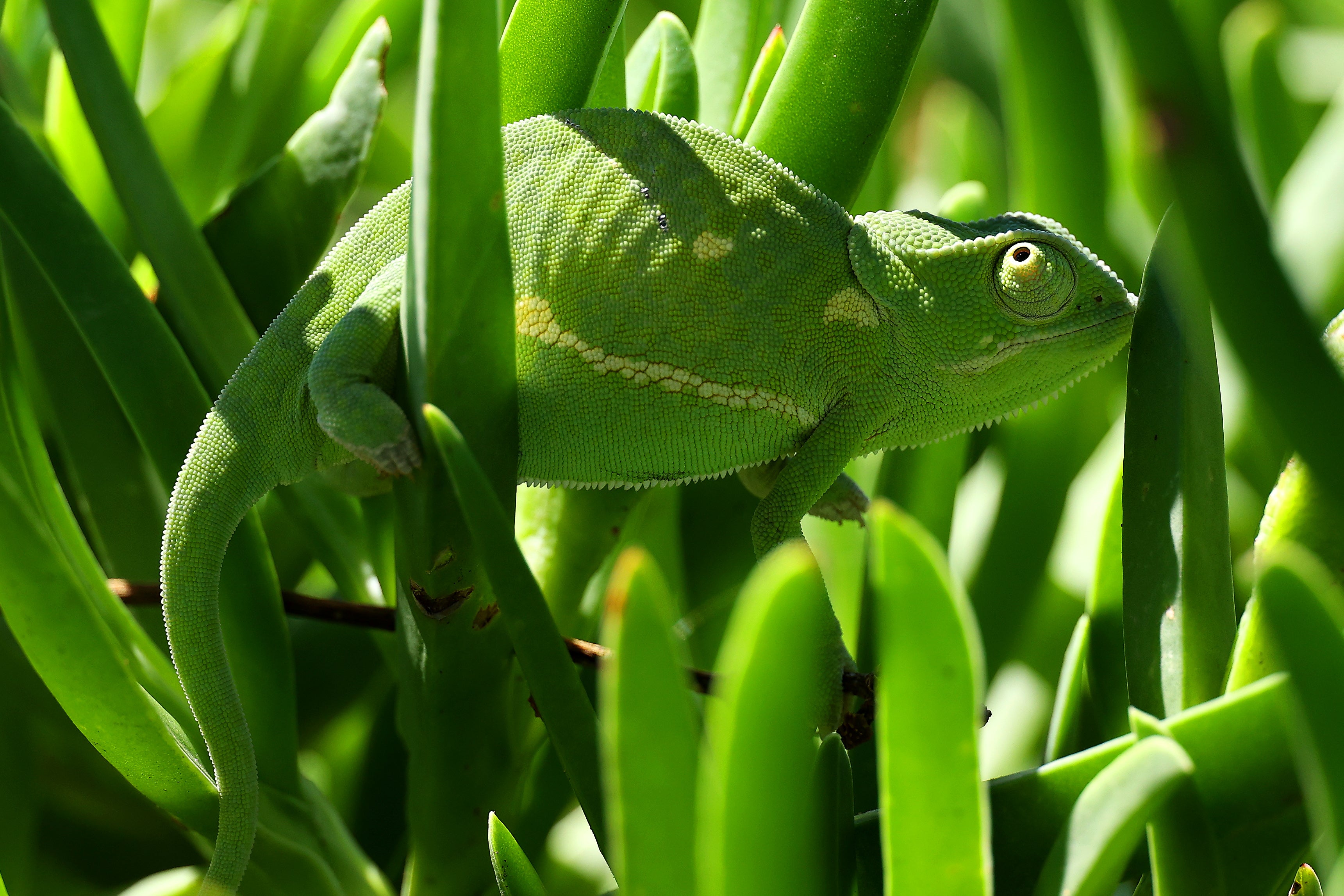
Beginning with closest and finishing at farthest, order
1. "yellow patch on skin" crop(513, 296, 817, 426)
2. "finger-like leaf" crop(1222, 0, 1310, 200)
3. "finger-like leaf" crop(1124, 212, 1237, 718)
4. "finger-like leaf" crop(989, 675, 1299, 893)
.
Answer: "finger-like leaf" crop(989, 675, 1299, 893), "finger-like leaf" crop(1124, 212, 1237, 718), "yellow patch on skin" crop(513, 296, 817, 426), "finger-like leaf" crop(1222, 0, 1310, 200)

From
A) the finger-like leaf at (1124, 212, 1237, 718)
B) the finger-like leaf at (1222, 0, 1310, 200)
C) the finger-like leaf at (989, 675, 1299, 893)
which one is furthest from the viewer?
the finger-like leaf at (1222, 0, 1310, 200)

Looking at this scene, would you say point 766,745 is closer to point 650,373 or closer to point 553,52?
point 650,373

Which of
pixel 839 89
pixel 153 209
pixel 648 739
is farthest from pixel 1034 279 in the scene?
pixel 153 209

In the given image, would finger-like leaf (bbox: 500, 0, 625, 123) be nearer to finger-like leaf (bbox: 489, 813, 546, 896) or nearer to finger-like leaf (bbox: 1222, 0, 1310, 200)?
finger-like leaf (bbox: 489, 813, 546, 896)

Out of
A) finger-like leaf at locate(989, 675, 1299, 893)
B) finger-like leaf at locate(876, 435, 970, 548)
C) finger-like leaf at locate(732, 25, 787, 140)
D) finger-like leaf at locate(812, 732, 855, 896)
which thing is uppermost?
finger-like leaf at locate(732, 25, 787, 140)

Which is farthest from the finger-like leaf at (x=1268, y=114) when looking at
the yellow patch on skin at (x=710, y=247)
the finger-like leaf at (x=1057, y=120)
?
the yellow patch on skin at (x=710, y=247)

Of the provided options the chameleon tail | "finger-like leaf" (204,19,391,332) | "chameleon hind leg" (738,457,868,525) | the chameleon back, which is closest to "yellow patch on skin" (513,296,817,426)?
the chameleon back
